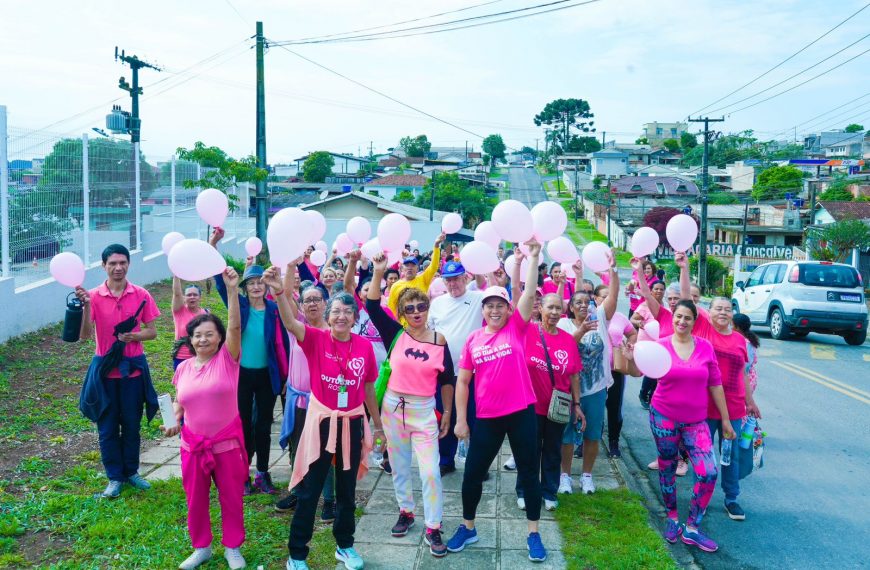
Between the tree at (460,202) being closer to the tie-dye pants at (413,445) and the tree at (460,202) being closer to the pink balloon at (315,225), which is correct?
the pink balloon at (315,225)

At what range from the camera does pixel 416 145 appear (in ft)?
396

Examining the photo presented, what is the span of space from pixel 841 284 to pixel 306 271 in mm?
11740

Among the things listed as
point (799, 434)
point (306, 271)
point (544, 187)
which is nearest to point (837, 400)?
point (799, 434)

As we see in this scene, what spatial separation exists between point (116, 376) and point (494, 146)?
12040 centimetres

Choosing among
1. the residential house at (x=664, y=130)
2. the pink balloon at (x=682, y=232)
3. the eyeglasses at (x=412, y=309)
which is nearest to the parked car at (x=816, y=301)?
the pink balloon at (x=682, y=232)

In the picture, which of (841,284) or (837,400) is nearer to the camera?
(837,400)

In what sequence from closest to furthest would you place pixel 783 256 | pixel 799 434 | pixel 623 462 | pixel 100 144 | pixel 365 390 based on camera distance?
pixel 365 390 < pixel 623 462 < pixel 799 434 < pixel 100 144 < pixel 783 256

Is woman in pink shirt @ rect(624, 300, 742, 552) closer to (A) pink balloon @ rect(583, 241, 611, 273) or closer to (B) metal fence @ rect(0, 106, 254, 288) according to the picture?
(A) pink balloon @ rect(583, 241, 611, 273)

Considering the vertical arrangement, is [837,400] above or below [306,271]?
below

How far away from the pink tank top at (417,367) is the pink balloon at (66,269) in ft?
8.50

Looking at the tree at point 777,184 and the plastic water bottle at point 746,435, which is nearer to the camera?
the plastic water bottle at point 746,435

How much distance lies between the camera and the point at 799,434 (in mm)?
7535

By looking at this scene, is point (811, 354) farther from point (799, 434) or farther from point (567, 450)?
point (567, 450)

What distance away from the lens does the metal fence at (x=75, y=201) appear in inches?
355
